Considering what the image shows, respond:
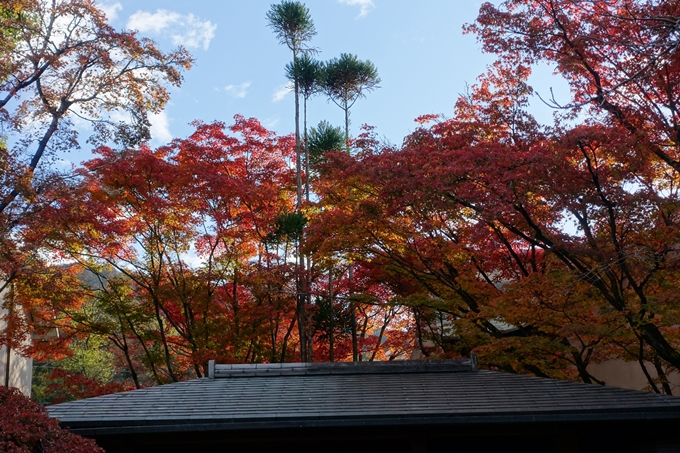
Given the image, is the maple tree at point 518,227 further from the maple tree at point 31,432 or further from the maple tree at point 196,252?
the maple tree at point 31,432

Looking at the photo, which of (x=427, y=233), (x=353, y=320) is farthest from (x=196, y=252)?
(x=427, y=233)

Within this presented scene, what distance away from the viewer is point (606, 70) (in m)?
9.12

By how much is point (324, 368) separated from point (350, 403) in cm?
161

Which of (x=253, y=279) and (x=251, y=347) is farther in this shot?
(x=251, y=347)

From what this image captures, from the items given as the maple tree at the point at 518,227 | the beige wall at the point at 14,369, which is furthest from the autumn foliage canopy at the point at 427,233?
the beige wall at the point at 14,369

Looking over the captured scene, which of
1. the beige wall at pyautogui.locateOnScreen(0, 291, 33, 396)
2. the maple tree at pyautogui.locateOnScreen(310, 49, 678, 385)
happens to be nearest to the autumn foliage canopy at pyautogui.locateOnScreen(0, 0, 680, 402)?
the maple tree at pyautogui.locateOnScreen(310, 49, 678, 385)

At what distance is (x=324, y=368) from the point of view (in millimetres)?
8875

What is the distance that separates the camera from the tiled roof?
6.88 m

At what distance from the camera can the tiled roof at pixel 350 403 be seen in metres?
6.88

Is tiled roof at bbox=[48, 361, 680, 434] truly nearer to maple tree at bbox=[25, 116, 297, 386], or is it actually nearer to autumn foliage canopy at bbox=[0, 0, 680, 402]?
autumn foliage canopy at bbox=[0, 0, 680, 402]

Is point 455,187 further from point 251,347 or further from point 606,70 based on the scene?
point 251,347

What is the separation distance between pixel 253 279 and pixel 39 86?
5.84m

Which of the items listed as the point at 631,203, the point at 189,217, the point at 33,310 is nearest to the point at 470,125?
the point at 631,203

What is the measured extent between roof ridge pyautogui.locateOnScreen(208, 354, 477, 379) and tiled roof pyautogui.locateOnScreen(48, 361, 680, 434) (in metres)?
0.03
